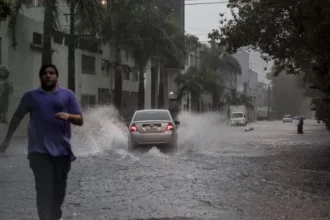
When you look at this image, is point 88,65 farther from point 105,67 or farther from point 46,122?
point 46,122

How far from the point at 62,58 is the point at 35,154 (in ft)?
112

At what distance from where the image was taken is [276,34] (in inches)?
848

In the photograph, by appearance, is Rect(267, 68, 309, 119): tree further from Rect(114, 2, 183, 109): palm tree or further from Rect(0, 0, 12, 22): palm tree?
Rect(0, 0, 12, 22): palm tree

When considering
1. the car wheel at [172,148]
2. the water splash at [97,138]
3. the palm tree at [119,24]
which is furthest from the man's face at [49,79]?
the palm tree at [119,24]

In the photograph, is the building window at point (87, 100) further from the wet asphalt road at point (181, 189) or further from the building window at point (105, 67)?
the wet asphalt road at point (181, 189)

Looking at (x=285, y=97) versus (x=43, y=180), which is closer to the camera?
(x=43, y=180)

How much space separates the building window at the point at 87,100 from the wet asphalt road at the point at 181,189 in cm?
2652

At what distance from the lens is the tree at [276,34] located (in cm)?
1688

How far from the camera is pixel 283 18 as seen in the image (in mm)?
20531

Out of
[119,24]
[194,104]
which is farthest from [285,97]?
[119,24]

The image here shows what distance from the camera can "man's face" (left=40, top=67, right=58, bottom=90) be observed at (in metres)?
5.75

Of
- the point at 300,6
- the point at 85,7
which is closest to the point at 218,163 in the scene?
the point at 300,6

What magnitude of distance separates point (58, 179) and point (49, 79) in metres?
1.04

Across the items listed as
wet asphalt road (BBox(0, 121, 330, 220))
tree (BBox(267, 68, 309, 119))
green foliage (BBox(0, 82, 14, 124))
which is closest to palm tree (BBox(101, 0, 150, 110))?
green foliage (BBox(0, 82, 14, 124))
